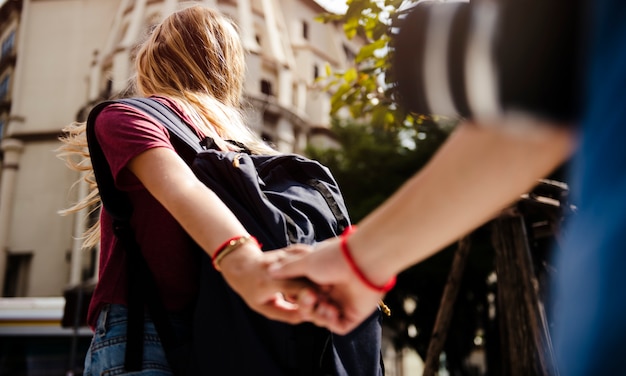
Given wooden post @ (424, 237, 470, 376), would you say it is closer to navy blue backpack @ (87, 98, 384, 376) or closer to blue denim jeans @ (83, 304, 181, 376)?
navy blue backpack @ (87, 98, 384, 376)

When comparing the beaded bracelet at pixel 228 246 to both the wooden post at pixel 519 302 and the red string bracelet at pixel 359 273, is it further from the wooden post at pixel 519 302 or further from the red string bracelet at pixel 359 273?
the wooden post at pixel 519 302

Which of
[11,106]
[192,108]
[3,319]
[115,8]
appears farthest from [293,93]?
[192,108]

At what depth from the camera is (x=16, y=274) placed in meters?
25.9

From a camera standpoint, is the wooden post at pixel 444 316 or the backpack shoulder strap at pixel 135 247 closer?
the backpack shoulder strap at pixel 135 247

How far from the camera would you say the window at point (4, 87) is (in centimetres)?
2913

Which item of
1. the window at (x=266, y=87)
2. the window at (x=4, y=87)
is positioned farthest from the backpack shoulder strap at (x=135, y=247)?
the window at (x=4, y=87)

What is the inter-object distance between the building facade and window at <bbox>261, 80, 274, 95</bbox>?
0.15 ft

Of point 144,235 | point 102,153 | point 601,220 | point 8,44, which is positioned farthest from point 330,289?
point 8,44

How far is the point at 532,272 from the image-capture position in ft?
13.4

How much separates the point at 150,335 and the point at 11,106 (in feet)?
97.8

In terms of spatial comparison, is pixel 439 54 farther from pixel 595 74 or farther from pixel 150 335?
pixel 150 335

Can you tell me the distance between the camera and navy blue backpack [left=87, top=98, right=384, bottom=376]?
144cm

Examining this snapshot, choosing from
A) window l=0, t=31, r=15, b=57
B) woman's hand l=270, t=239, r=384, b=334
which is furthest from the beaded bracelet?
window l=0, t=31, r=15, b=57

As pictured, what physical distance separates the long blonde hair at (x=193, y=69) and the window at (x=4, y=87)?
30309 mm
